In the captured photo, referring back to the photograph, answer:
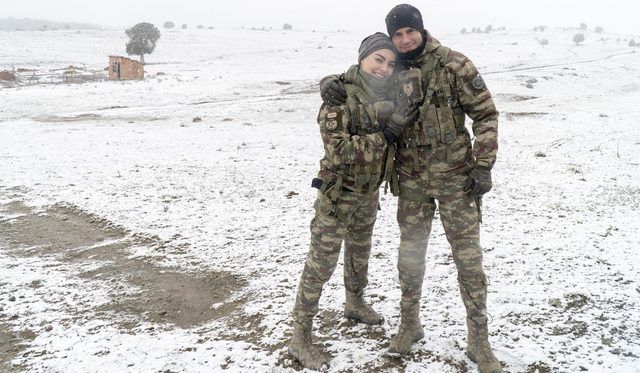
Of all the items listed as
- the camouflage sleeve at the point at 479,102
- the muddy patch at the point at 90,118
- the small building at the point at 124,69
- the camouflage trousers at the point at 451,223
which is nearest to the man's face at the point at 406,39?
the camouflage sleeve at the point at 479,102

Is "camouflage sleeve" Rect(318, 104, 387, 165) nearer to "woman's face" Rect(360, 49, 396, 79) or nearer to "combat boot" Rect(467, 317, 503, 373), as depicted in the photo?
"woman's face" Rect(360, 49, 396, 79)

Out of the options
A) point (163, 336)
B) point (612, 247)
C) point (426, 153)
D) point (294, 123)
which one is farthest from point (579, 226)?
point (294, 123)

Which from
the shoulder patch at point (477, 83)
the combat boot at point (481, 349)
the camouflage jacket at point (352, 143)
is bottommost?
the combat boot at point (481, 349)

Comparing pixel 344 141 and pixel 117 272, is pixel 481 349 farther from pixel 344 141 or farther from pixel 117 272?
pixel 117 272

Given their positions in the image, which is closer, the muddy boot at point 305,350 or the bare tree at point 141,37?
the muddy boot at point 305,350

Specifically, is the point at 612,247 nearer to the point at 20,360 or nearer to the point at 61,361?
the point at 61,361

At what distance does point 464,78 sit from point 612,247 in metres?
3.81

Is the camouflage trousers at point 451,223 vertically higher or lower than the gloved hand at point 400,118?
lower

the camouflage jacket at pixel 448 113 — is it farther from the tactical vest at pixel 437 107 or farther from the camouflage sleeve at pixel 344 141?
the camouflage sleeve at pixel 344 141

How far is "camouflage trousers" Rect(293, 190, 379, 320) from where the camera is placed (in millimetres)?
3684

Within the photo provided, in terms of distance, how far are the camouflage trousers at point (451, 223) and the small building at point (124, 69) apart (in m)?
37.9

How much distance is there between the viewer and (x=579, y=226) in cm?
646

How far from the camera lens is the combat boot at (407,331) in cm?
385

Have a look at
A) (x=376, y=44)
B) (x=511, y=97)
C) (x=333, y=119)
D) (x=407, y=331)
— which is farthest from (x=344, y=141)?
(x=511, y=97)
